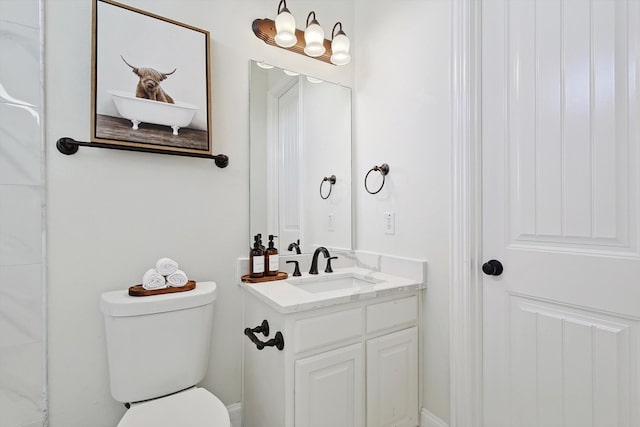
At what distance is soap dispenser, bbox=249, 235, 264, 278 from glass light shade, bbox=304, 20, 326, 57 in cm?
109

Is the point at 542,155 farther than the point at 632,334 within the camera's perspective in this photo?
Yes

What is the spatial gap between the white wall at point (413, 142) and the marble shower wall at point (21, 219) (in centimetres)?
152

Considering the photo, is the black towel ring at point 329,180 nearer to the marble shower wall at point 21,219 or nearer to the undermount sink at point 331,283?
the undermount sink at point 331,283

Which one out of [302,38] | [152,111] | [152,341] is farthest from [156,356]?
[302,38]

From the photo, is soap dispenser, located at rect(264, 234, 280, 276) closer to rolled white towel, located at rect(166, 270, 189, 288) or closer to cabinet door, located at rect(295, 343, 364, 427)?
rolled white towel, located at rect(166, 270, 189, 288)

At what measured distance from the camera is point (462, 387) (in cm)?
135

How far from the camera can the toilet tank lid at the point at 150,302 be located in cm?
117

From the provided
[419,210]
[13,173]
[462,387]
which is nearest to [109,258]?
[13,173]

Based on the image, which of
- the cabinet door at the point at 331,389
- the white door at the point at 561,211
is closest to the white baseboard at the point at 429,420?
the white door at the point at 561,211

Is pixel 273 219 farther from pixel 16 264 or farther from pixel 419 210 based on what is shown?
pixel 16 264

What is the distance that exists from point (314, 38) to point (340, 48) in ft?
0.56

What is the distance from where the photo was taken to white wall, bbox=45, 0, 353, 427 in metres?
1.24

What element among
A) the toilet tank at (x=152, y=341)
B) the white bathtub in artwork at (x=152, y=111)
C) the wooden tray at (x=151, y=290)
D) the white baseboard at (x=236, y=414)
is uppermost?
the white bathtub in artwork at (x=152, y=111)

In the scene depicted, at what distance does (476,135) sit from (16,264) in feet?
6.09
